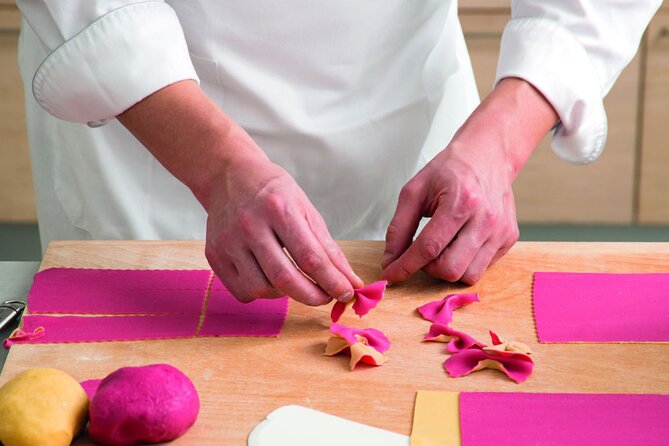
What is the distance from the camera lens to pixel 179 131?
Result: 0.87 meters

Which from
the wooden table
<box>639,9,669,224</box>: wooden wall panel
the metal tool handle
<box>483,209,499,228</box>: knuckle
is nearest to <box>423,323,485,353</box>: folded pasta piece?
the wooden table

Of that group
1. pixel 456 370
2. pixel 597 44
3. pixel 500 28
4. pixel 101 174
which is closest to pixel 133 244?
pixel 101 174

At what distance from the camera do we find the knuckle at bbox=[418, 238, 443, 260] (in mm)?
881

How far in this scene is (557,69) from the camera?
961 millimetres

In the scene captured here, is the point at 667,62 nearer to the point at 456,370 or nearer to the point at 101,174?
the point at 101,174

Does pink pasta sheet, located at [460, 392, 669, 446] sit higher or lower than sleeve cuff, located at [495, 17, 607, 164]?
lower

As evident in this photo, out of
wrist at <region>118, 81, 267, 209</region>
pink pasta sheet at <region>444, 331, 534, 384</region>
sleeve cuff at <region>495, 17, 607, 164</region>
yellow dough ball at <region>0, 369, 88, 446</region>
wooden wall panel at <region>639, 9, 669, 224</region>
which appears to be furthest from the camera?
wooden wall panel at <region>639, 9, 669, 224</region>

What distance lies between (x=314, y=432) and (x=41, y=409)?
19 centimetres

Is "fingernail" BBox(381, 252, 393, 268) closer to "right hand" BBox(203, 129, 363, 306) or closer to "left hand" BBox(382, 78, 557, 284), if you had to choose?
"left hand" BBox(382, 78, 557, 284)

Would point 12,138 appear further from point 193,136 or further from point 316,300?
point 316,300

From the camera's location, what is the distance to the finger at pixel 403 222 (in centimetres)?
91

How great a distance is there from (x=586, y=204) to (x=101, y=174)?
66.3 inches

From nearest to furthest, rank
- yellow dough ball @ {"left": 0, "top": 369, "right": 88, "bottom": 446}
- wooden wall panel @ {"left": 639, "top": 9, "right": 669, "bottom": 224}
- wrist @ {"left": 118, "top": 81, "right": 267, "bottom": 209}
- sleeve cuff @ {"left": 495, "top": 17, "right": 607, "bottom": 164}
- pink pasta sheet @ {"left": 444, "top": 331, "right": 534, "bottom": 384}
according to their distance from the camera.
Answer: yellow dough ball @ {"left": 0, "top": 369, "right": 88, "bottom": 446}, pink pasta sheet @ {"left": 444, "top": 331, "right": 534, "bottom": 384}, wrist @ {"left": 118, "top": 81, "right": 267, "bottom": 209}, sleeve cuff @ {"left": 495, "top": 17, "right": 607, "bottom": 164}, wooden wall panel @ {"left": 639, "top": 9, "right": 669, "bottom": 224}

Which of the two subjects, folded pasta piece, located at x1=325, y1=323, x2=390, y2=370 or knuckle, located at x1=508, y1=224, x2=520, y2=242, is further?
knuckle, located at x1=508, y1=224, x2=520, y2=242
